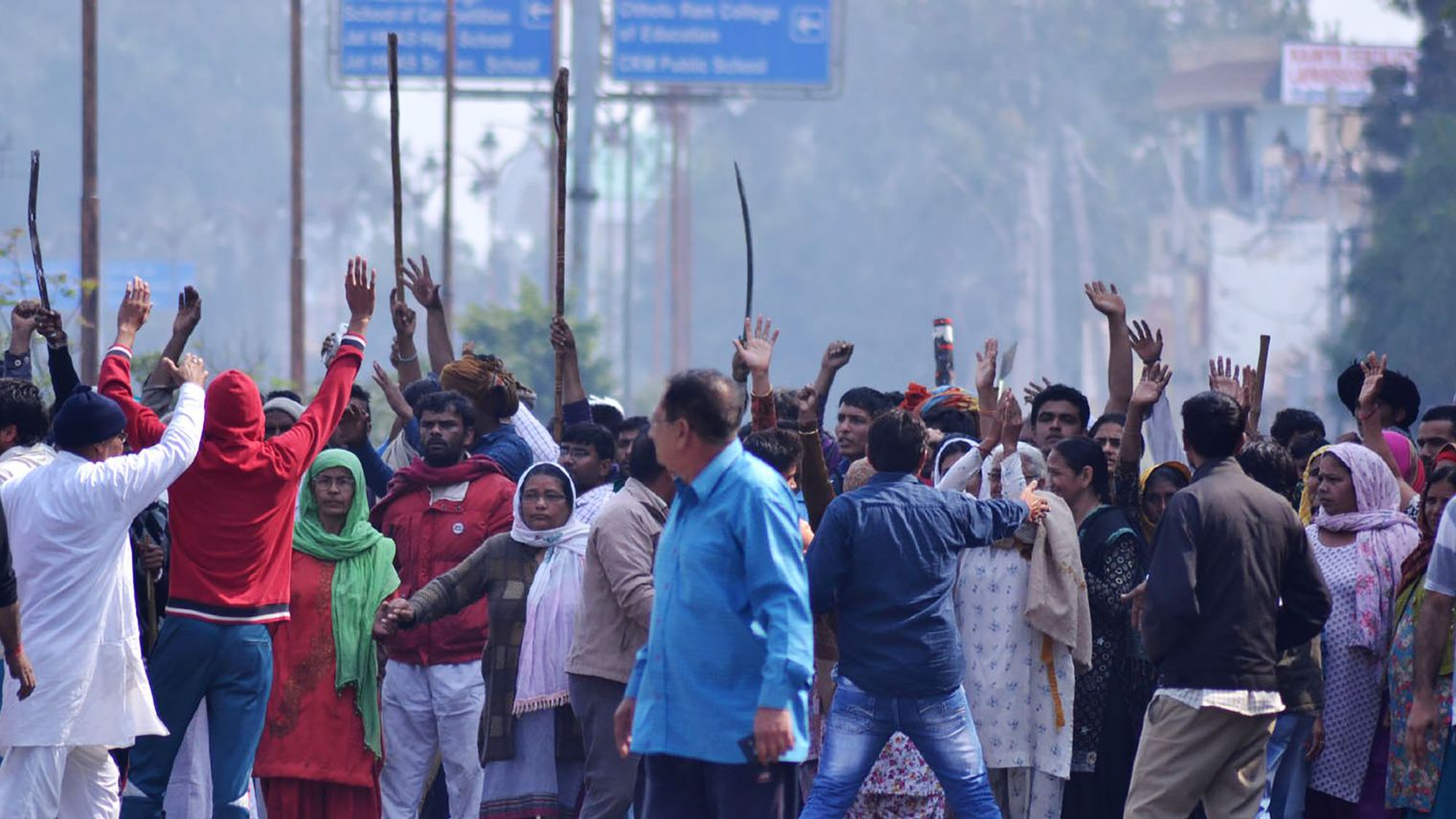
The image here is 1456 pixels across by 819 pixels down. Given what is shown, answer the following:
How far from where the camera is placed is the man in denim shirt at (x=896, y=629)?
671 cm

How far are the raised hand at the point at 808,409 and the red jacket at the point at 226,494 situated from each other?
172 centimetres

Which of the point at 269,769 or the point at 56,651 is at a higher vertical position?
the point at 56,651

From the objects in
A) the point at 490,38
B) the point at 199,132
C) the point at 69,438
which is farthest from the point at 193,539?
the point at 199,132

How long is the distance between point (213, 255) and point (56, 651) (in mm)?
68200

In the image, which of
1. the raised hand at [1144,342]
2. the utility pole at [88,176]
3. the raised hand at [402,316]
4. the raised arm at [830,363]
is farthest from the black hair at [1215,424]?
the utility pole at [88,176]

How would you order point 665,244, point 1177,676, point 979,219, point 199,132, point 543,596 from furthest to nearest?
point 199,132 → point 665,244 → point 979,219 → point 543,596 → point 1177,676

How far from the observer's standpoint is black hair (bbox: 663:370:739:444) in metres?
5.54

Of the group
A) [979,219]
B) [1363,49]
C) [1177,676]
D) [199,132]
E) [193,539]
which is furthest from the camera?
[199,132]

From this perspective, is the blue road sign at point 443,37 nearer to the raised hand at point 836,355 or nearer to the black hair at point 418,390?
the black hair at point 418,390

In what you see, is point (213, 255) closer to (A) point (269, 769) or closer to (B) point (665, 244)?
(B) point (665, 244)

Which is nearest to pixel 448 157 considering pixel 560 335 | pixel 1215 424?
pixel 560 335

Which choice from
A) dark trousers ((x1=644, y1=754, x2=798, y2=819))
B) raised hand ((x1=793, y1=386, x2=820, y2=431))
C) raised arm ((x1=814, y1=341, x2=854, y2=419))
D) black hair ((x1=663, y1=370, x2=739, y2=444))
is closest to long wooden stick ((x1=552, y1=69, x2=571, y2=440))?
raised arm ((x1=814, y1=341, x2=854, y2=419))

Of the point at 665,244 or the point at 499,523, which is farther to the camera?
the point at 665,244

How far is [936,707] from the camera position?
22.2ft
